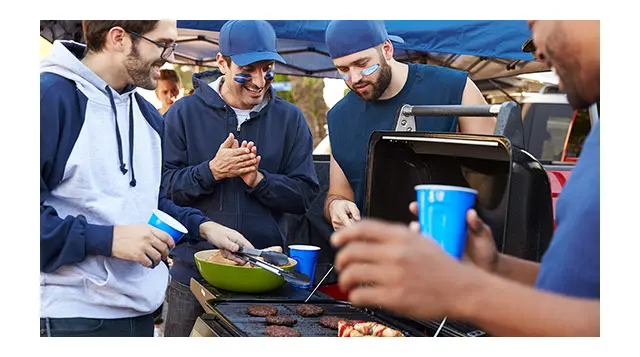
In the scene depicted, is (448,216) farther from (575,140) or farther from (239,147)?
(575,140)

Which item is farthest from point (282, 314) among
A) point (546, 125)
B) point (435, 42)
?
point (546, 125)

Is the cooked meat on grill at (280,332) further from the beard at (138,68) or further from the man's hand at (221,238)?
the beard at (138,68)

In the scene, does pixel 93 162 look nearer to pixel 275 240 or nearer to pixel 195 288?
pixel 195 288

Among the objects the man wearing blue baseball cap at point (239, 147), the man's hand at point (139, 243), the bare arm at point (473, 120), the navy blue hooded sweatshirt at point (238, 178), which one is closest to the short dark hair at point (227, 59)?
the man wearing blue baseball cap at point (239, 147)

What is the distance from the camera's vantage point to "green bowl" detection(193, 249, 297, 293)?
102 inches

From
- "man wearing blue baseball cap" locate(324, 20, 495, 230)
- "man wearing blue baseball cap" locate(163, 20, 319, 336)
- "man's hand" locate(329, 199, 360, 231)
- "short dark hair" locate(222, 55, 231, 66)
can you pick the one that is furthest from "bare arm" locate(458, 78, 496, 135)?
"short dark hair" locate(222, 55, 231, 66)

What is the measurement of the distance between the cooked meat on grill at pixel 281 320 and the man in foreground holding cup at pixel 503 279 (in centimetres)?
96

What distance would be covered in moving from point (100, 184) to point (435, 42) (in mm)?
3190

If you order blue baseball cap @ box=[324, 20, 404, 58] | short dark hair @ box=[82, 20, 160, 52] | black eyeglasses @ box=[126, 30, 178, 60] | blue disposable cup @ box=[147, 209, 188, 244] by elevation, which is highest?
blue baseball cap @ box=[324, 20, 404, 58]

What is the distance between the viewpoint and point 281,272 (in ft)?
8.06

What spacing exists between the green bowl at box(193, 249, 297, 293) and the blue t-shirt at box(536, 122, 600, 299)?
1.36 meters

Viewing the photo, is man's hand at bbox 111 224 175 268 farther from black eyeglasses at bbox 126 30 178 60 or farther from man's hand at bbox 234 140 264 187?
man's hand at bbox 234 140 264 187

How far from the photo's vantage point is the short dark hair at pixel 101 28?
2.00 m
